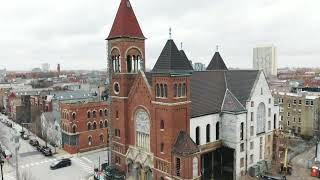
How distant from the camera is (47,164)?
5631 centimetres

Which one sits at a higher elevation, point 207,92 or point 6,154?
point 207,92

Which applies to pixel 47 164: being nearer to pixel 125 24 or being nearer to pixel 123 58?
pixel 123 58

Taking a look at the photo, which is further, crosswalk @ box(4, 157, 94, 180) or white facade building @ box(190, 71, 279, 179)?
crosswalk @ box(4, 157, 94, 180)

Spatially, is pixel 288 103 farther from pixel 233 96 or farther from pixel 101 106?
pixel 101 106

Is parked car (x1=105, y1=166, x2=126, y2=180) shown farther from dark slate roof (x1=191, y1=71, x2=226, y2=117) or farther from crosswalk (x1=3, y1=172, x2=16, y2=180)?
dark slate roof (x1=191, y1=71, x2=226, y2=117)

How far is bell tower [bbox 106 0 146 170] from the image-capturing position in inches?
1818

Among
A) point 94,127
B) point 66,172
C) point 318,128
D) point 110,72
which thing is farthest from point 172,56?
point 318,128

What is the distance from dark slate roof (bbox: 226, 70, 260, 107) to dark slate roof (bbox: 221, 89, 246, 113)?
978 mm

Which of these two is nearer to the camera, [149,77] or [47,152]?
[149,77]

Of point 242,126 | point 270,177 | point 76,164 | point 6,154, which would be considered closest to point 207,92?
point 242,126

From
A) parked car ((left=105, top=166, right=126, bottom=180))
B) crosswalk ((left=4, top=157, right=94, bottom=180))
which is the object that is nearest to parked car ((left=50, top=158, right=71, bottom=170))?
crosswalk ((left=4, top=157, right=94, bottom=180))

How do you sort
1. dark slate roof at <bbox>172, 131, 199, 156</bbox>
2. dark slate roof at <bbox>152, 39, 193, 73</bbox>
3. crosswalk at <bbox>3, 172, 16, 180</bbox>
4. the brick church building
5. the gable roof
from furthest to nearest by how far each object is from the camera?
crosswalk at <bbox>3, 172, 16, 180</bbox> → the gable roof → the brick church building → dark slate roof at <bbox>152, 39, 193, 73</bbox> → dark slate roof at <bbox>172, 131, 199, 156</bbox>

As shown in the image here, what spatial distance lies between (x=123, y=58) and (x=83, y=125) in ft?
74.7

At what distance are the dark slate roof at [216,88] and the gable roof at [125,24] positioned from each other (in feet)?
35.8
